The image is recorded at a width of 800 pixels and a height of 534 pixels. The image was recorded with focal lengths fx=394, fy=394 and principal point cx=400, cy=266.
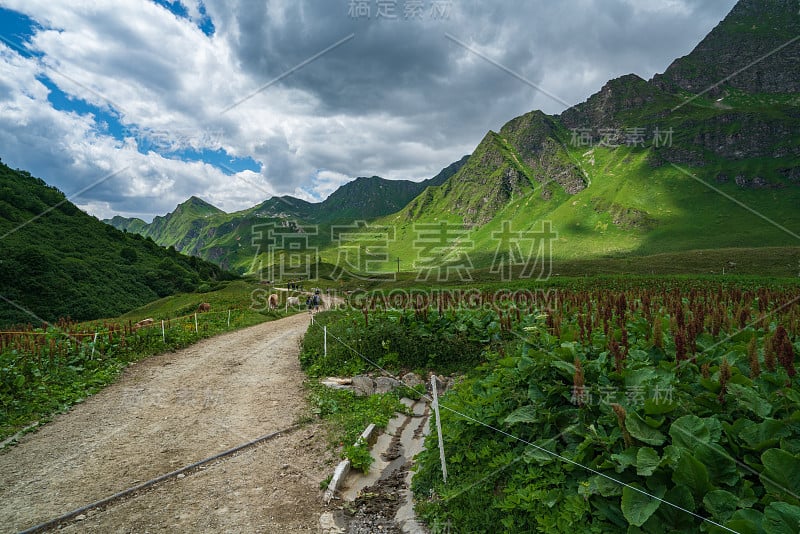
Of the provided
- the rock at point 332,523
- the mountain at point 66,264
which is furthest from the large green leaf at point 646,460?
the mountain at point 66,264

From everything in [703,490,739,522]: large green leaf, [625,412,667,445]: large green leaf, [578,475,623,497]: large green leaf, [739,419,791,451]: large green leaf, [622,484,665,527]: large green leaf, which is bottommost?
[578,475,623,497]: large green leaf

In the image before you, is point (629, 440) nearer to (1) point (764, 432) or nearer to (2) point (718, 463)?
(2) point (718, 463)

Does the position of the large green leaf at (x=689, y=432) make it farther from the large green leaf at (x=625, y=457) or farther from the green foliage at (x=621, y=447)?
the large green leaf at (x=625, y=457)

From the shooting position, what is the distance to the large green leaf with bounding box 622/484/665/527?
11.2 feet

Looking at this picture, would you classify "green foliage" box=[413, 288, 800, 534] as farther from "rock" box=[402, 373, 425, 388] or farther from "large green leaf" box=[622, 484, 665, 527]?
"rock" box=[402, 373, 425, 388]

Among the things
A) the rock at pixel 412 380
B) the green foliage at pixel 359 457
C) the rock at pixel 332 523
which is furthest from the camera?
the rock at pixel 412 380

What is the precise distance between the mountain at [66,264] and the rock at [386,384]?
56.5m


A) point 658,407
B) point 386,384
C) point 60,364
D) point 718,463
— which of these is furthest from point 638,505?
point 60,364

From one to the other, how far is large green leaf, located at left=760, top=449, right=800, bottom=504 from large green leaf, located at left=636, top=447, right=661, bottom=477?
0.79 m

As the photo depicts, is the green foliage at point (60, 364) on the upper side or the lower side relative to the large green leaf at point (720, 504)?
lower

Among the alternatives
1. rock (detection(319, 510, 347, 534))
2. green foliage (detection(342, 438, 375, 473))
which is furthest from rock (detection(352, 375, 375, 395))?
rock (detection(319, 510, 347, 534))

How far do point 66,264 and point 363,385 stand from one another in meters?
84.8

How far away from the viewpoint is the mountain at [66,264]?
207ft

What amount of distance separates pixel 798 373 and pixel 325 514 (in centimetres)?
686
